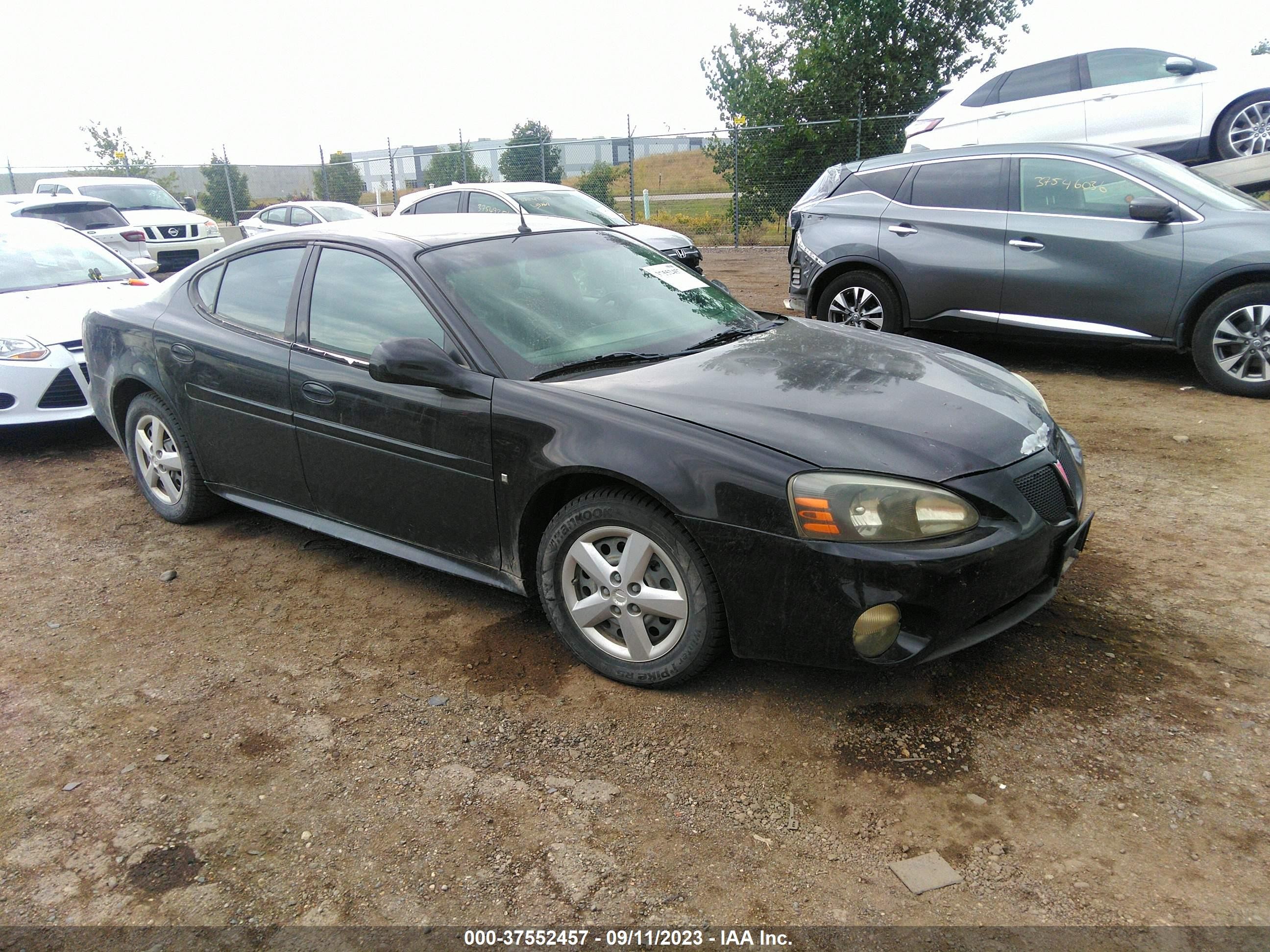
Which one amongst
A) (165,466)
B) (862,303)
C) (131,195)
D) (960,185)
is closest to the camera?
(165,466)

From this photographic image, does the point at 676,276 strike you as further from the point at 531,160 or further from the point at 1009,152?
the point at 531,160

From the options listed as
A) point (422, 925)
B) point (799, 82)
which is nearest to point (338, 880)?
point (422, 925)

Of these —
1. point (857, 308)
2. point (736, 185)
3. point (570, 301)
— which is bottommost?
point (857, 308)

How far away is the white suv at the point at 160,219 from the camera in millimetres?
15930

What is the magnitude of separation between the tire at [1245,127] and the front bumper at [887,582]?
29.2ft

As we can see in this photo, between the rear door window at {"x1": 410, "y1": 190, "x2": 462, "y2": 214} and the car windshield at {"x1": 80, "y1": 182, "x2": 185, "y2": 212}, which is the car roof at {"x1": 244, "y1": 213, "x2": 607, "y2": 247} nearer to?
the rear door window at {"x1": 410, "y1": 190, "x2": 462, "y2": 214}

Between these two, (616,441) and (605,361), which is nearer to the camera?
(616,441)

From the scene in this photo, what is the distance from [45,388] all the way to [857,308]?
599 cm

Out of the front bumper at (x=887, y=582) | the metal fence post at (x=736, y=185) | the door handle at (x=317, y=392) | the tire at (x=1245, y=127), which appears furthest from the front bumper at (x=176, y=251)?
the front bumper at (x=887, y=582)

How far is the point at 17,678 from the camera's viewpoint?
11.3 ft

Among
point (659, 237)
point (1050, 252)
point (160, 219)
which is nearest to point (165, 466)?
point (1050, 252)

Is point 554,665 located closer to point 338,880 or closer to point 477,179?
point 338,880

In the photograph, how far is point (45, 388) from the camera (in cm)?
614

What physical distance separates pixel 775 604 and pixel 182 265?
16745 mm
